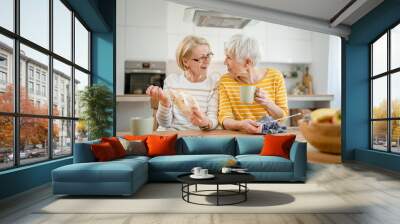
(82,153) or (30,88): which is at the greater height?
(30,88)

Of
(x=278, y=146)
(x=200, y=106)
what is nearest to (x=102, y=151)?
(x=278, y=146)

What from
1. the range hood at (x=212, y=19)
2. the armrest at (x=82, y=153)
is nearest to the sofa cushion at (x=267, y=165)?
the armrest at (x=82, y=153)

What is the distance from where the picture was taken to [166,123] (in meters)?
7.46

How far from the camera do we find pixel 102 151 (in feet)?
16.2

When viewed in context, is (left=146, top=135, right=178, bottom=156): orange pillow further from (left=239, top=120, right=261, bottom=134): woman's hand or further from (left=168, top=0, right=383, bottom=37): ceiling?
(left=168, top=0, right=383, bottom=37): ceiling

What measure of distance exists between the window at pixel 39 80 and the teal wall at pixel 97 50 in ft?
0.46

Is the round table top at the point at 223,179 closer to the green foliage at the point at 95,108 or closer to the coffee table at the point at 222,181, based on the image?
→ the coffee table at the point at 222,181

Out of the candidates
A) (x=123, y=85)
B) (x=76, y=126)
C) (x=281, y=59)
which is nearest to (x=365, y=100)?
(x=281, y=59)

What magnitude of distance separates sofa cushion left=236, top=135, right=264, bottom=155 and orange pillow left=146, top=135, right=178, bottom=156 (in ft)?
3.31

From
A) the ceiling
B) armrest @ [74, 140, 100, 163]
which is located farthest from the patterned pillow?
the ceiling

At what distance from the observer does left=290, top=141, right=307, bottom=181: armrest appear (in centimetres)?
517

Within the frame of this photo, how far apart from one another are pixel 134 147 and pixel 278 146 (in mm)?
2091

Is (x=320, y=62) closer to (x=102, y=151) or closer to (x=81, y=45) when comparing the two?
(x=81, y=45)

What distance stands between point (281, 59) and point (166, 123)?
3250mm
